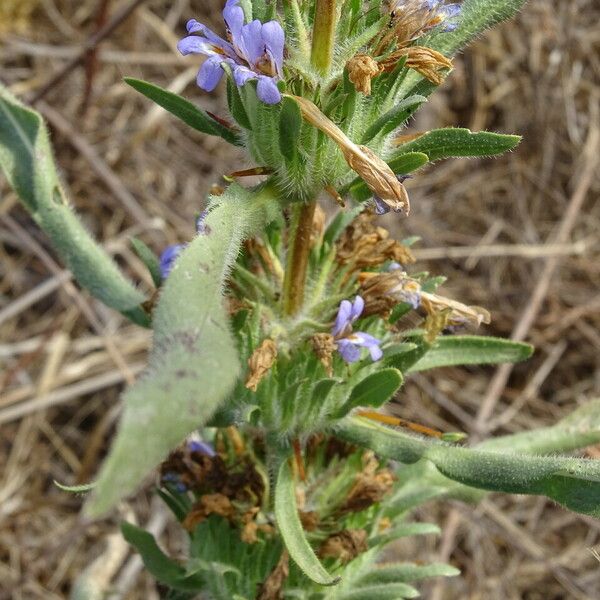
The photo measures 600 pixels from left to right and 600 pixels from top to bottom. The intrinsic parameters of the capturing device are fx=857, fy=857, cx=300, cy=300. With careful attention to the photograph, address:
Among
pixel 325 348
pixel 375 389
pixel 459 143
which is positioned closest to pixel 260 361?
pixel 325 348

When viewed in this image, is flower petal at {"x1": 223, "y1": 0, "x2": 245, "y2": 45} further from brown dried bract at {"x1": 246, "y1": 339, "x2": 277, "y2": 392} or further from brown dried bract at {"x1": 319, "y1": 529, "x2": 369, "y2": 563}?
brown dried bract at {"x1": 319, "y1": 529, "x2": 369, "y2": 563}

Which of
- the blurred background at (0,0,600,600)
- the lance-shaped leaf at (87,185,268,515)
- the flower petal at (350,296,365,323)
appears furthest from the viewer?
the blurred background at (0,0,600,600)

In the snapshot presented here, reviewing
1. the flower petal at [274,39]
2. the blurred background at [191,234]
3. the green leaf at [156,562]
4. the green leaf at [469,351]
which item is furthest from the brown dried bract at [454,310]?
the blurred background at [191,234]

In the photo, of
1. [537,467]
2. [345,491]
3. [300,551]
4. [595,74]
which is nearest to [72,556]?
[345,491]

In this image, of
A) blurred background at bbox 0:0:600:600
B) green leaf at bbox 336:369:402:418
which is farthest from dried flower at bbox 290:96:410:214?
blurred background at bbox 0:0:600:600

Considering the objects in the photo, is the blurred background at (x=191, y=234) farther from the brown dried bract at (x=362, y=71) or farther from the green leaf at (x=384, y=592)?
the brown dried bract at (x=362, y=71)

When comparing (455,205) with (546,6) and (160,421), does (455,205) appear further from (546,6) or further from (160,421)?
(160,421)
